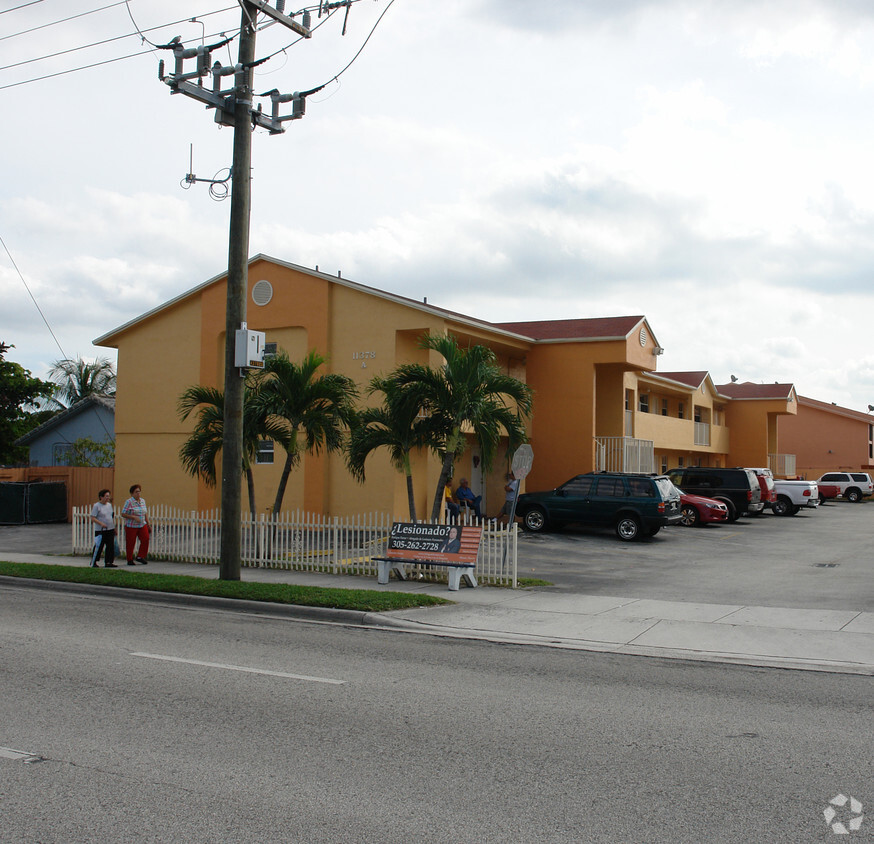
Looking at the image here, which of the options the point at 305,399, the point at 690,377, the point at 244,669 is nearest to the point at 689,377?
the point at 690,377

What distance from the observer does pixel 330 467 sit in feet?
80.6

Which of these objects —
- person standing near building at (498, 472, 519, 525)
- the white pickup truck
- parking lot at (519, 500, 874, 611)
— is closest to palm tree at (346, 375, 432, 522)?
parking lot at (519, 500, 874, 611)

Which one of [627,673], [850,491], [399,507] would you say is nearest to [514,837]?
[627,673]

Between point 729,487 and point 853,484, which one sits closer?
point 729,487

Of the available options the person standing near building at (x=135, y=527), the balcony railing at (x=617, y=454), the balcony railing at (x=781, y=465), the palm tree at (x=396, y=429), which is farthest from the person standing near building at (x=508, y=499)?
the balcony railing at (x=781, y=465)

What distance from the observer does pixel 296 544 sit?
16625 millimetres

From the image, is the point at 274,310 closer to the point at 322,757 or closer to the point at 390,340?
the point at 390,340

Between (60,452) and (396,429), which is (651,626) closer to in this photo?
(396,429)

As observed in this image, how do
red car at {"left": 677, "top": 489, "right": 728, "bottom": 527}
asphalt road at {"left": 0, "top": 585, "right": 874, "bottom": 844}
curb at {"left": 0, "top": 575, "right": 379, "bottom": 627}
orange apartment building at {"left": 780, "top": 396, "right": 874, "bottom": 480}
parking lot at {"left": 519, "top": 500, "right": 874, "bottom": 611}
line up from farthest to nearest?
orange apartment building at {"left": 780, "top": 396, "right": 874, "bottom": 480} → red car at {"left": 677, "top": 489, "right": 728, "bottom": 527} → parking lot at {"left": 519, "top": 500, "right": 874, "bottom": 611} → curb at {"left": 0, "top": 575, "right": 379, "bottom": 627} → asphalt road at {"left": 0, "top": 585, "right": 874, "bottom": 844}

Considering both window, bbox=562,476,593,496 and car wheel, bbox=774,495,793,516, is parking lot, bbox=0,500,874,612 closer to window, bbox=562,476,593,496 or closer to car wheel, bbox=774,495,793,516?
window, bbox=562,476,593,496

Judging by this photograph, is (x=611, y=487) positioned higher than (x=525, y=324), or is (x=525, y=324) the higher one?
(x=525, y=324)

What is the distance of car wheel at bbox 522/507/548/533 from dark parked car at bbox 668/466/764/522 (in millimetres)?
8659

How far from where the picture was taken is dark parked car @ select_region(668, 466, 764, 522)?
30.7 meters

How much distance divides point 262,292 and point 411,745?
2133 centimetres
